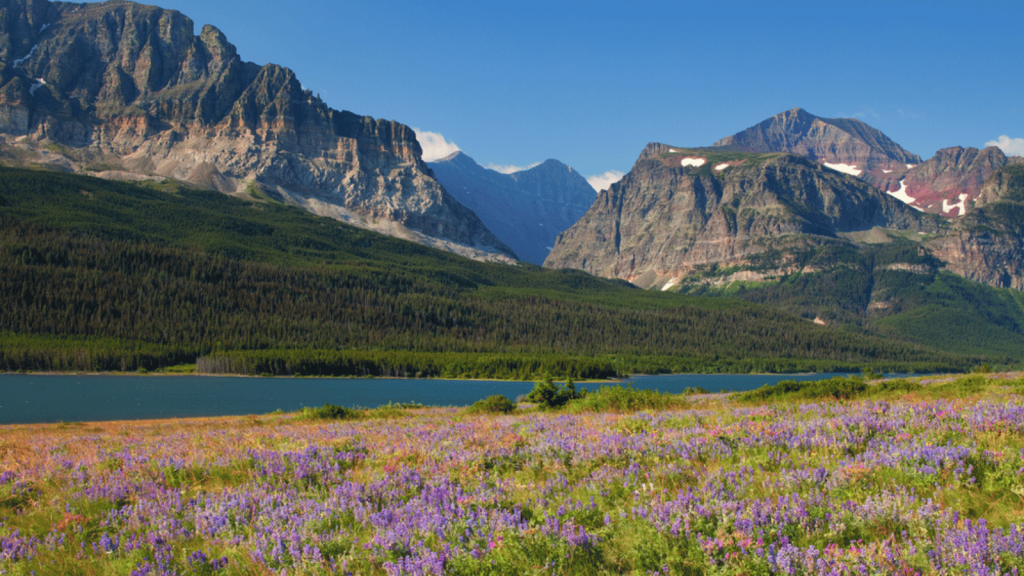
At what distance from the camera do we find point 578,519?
6211mm

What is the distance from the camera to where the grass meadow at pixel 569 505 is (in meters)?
4.97

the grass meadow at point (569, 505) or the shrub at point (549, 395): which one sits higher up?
the grass meadow at point (569, 505)

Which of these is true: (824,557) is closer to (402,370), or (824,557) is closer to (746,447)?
(746,447)

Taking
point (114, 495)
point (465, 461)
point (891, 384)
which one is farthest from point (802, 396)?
point (114, 495)

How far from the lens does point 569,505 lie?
632 centimetres

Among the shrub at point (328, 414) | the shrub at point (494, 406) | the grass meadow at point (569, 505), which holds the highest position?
the grass meadow at point (569, 505)

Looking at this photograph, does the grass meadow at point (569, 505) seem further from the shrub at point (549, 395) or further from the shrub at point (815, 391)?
the shrub at point (549, 395)

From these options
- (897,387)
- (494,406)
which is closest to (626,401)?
(494,406)

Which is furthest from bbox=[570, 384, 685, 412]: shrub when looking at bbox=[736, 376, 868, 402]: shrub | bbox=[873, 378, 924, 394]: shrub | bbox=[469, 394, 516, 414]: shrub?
bbox=[873, 378, 924, 394]: shrub

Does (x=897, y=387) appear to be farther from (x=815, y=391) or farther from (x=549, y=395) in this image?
(x=549, y=395)

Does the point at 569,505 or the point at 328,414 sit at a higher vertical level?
the point at 569,505

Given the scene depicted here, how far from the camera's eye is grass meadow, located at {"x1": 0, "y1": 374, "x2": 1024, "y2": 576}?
4.97 m

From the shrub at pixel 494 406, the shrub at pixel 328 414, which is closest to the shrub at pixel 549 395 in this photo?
the shrub at pixel 494 406

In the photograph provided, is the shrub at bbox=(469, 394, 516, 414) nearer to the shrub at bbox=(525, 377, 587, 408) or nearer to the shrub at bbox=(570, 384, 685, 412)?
the shrub at bbox=(525, 377, 587, 408)
